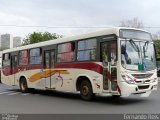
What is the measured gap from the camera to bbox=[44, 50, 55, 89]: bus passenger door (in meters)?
17.0

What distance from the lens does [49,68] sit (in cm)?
1719

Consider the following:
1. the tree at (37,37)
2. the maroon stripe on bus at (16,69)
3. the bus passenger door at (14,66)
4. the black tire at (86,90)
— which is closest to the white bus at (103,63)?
the black tire at (86,90)

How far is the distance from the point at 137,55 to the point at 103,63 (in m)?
1.41

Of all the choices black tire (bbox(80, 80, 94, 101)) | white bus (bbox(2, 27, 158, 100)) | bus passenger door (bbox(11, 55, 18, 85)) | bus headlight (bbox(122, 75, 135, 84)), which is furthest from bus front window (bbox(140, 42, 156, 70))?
bus passenger door (bbox(11, 55, 18, 85))

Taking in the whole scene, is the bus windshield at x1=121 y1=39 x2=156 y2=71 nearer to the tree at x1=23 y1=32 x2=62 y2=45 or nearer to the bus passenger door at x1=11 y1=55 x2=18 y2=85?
the bus passenger door at x1=11 y1=55 x2=18 y2=85

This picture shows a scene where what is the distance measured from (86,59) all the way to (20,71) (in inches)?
297

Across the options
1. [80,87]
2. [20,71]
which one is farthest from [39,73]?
[80,87]

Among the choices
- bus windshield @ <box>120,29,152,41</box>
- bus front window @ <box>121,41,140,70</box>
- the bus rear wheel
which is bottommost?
the bus rear wheel

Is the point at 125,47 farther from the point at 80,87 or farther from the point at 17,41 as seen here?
the point at 17,41

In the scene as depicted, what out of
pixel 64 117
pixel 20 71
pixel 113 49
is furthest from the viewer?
pixel 20 71

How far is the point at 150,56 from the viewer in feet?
45.0

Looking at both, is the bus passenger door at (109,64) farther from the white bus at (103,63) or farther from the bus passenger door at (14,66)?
the bus passenger door at (14,66)

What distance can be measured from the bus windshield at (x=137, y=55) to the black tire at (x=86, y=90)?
2.22 m

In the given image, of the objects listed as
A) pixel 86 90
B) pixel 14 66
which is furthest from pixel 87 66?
pixel 14 66
